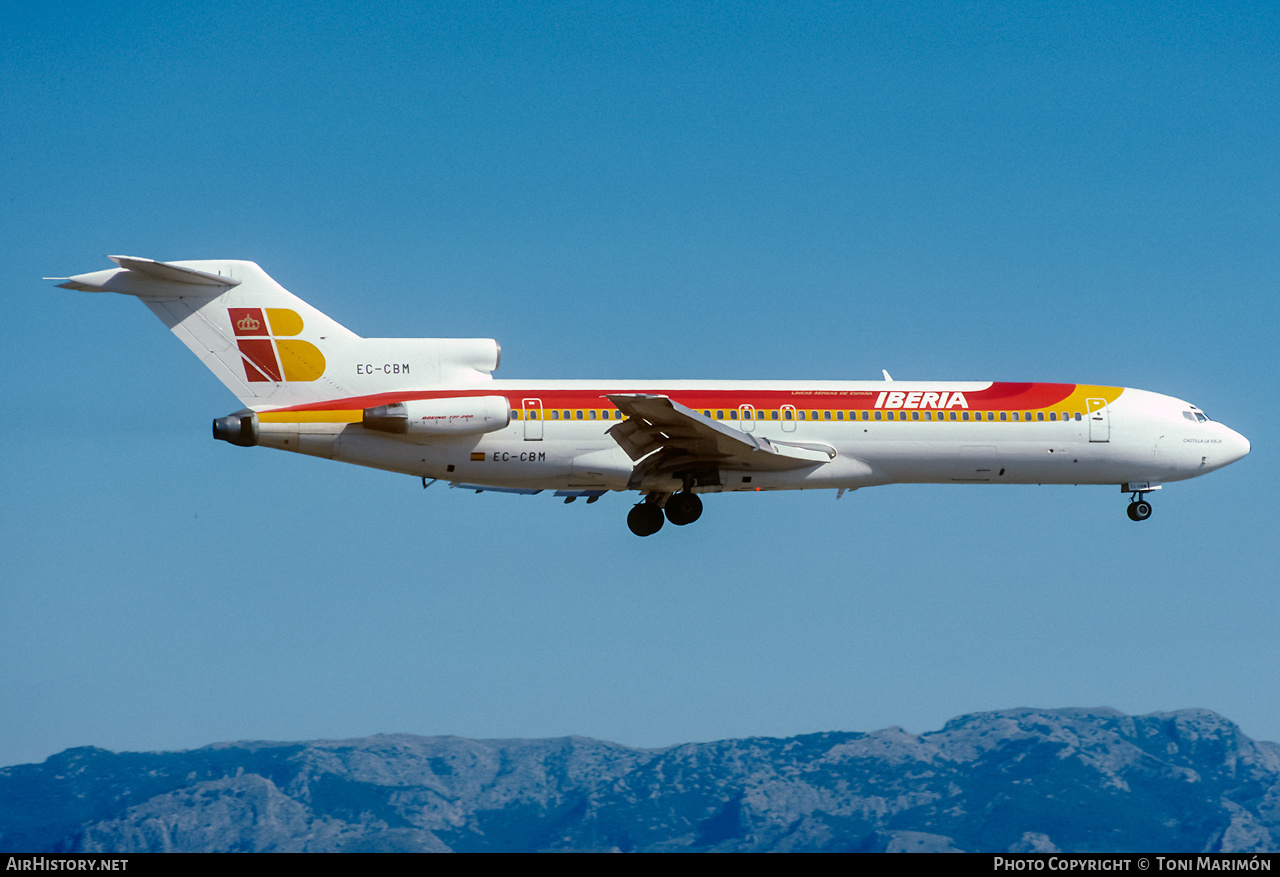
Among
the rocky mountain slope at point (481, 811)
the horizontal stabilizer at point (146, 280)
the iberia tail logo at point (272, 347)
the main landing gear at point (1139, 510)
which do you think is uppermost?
the horizontal stabilizer at point (146, 280)

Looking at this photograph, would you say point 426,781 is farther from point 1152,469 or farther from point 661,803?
point 1152,469

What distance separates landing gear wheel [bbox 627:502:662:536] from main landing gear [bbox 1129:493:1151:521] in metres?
12.4

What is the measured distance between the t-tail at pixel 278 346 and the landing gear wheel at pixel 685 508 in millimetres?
5366

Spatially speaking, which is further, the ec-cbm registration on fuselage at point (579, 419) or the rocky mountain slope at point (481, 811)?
the rocky mountain slope at point (481, 811)

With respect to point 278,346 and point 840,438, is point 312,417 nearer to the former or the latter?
point 278,346

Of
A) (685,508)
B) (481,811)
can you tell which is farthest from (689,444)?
(481,811)

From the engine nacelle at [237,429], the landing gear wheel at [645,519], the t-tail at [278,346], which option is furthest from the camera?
the landing gear wheel at [645,519]

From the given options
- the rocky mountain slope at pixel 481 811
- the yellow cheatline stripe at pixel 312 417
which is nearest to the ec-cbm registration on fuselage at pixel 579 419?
the yellow cheatline stripe at pixel 312 417

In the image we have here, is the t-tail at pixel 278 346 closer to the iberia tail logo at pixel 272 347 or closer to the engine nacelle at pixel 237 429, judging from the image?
the iberia tail logo at pixel 272 347

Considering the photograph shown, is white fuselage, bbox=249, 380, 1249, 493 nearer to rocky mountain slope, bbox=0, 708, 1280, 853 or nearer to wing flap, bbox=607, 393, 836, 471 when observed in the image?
wing flap, bbox=607, 393, 836, 471

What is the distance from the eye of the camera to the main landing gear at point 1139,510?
114 feet

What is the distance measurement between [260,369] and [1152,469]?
2214 centimetres

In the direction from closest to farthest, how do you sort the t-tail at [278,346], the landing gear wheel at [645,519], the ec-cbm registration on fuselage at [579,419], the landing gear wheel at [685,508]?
the ec-cbm registration on fuselage at [579,419]
the t-tail at [278,346]
the landing gear wheel at [685,508]
the landing gear wheel at [645,519]
